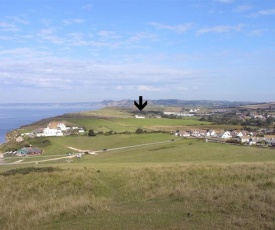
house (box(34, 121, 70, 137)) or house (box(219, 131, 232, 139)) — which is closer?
house (box(219, 131, 232, 139))

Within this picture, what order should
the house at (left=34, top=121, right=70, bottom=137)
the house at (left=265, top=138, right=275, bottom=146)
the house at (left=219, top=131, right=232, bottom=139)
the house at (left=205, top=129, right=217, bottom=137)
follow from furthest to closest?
the house at (left=34, top=121, right=70, bottom=137) < the house at (left=205, top=129, right=217, bottom=137) < the house at (left=219, top=131, right=232, bottom=139) < the house at (left=265, top=138, right=275, bottom=146)

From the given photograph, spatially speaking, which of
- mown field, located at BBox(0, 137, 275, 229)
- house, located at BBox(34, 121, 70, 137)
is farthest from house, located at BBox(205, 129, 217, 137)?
mown field, located at BBox(0, 137, 275, 229)

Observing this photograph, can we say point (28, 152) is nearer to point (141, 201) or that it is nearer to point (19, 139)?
point (19, 139)

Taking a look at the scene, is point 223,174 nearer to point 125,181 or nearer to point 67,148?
point 125,181

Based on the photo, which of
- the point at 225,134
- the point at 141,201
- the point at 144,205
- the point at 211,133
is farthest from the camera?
the point at 211,133

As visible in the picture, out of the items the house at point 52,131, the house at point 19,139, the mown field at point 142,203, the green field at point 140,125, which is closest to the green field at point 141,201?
the mown field at point 142,203

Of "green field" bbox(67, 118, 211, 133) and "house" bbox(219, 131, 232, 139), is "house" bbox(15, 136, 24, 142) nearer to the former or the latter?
"green field" bbox(67, 118, 211, 133)

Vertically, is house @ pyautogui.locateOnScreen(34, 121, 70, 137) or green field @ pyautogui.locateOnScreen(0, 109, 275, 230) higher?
green field @ pyautogui.locateOnScreen(0, 109, 275, 230)

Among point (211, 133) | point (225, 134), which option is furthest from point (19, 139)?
point (225, 134)

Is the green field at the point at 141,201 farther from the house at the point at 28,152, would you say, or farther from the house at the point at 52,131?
the house at the point at 52,131
